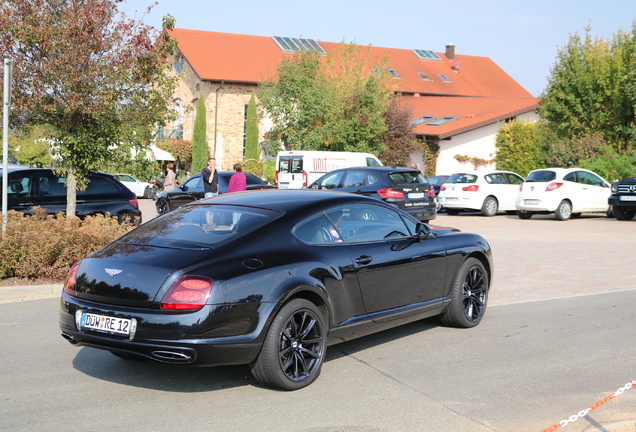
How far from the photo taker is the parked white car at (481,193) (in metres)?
25.1

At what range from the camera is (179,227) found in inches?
228

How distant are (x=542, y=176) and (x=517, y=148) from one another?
56.9ft

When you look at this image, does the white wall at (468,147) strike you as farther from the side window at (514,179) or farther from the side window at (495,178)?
the side window at (495,178)

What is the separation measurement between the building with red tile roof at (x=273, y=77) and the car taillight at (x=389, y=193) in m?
25.5

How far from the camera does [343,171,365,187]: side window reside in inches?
722

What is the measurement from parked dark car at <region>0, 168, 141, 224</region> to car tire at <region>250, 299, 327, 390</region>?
8820mm

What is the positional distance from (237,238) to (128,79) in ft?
25.7

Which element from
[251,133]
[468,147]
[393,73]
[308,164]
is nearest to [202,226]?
[308,164]

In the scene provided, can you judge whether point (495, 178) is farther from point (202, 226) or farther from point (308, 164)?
point (202, 226)

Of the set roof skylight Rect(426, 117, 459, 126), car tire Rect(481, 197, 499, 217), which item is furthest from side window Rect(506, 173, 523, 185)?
roof skylight Rect(426, 117, 459, 126)

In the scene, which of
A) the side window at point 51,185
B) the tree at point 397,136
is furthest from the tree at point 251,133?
the side window at point 51,185

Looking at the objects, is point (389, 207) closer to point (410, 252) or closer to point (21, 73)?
point (410, 252)

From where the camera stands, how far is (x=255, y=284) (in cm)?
506

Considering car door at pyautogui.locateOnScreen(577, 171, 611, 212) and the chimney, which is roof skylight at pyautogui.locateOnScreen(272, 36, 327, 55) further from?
car door at pyautogui.locateOnScreen(577, 171, 611, 212)
